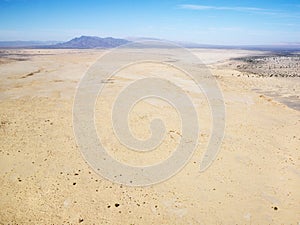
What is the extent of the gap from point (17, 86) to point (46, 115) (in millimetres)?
9812

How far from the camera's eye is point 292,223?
21.4 feet

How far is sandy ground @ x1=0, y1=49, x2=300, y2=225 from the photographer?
6.66 meters

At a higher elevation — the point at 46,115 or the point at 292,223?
the point at 46,115

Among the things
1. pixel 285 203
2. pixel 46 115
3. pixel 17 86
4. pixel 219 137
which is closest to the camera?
pixel 285 203

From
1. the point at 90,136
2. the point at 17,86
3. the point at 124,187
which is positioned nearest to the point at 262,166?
the point at 124,187

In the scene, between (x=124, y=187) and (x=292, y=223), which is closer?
(x=292, y=223)

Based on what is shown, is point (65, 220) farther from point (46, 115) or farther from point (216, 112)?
point (216, 112)

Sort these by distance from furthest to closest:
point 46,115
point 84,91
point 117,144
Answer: point 84,91 < point 46,115 < point 117,144

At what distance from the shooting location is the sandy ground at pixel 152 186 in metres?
6.66

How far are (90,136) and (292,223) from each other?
23.8 ft

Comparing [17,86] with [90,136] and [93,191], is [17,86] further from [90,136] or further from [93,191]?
[93,191]

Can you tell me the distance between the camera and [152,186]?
7754mm

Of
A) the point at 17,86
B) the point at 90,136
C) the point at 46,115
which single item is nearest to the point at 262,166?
the point at 90,136

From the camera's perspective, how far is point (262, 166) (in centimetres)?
908
